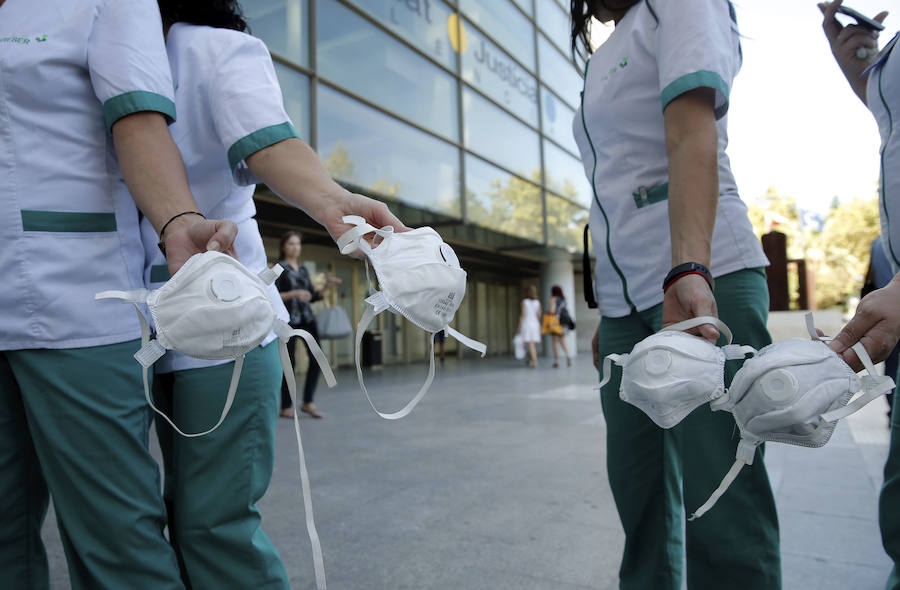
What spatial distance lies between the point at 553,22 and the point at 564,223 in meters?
5.54

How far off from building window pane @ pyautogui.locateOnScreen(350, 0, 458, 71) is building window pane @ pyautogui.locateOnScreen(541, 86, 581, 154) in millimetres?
4069

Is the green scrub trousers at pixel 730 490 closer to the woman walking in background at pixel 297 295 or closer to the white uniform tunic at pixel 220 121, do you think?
the white uniform tunic at pixel 220 121

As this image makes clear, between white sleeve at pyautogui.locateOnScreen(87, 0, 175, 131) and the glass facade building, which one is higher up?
the glass facade building

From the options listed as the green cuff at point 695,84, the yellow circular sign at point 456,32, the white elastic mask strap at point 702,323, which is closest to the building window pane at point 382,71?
the yellow circular sign at point 456,32

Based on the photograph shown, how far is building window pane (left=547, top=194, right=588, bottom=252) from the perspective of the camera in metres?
15.4

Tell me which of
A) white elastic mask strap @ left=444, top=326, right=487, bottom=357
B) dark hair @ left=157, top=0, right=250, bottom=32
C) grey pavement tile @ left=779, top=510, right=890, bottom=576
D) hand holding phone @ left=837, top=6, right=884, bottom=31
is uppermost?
hand holding phone @ left=837, top=6, right=884, bottom=31

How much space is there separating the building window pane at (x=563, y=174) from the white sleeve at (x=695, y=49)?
44.9 ft

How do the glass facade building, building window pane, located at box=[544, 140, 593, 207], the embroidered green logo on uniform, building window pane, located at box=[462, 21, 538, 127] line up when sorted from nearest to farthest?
the embroidered green logo on uniform, the glass facade building, building window pane, located at box=[462, 21, 538, 127], building window pane, located at box=[544, 140, 593, 207]

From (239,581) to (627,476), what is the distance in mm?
1015

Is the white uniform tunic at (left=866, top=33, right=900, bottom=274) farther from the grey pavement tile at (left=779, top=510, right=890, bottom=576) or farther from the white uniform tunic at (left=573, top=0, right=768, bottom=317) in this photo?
the grey pavement tile at (left=779, top=510, right=890, bottom=576)

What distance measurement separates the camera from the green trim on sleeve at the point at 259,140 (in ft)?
3.95

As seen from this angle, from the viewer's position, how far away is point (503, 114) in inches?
535

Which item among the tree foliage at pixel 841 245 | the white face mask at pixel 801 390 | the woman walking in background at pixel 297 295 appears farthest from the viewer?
the tree foliage at pixel 841 245

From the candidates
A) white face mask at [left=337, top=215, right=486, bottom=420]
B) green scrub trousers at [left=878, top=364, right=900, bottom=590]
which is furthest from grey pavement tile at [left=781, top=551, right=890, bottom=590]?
white face mask at [left=337, top=215, right=486, bottom=420]
